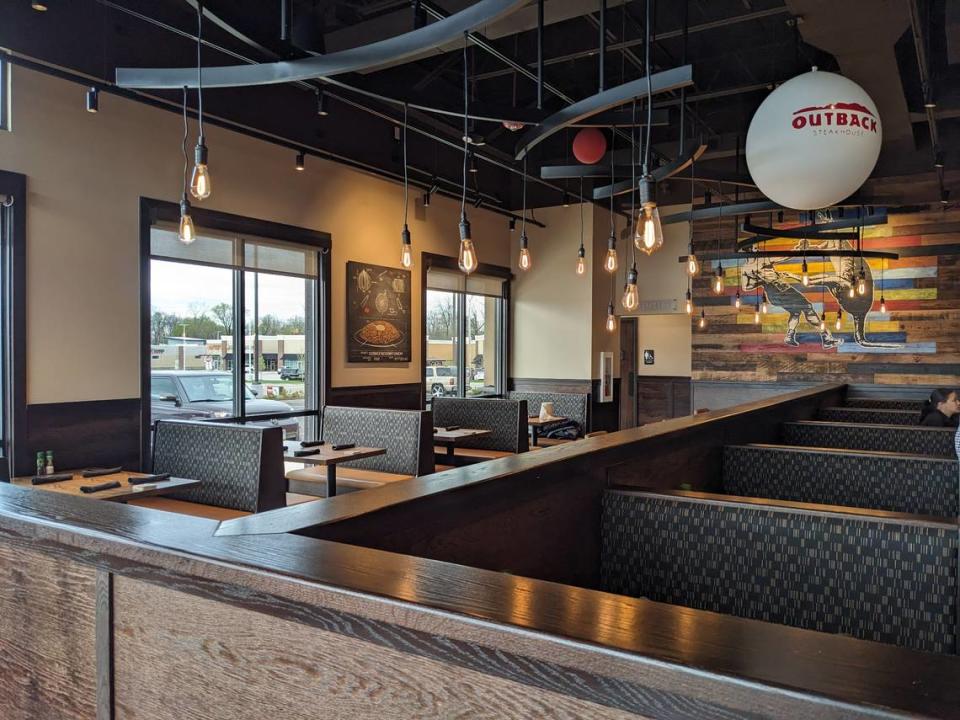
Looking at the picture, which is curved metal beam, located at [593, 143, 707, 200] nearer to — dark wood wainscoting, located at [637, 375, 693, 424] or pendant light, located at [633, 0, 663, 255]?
pendant light, located at [633, 0, 663, 255]

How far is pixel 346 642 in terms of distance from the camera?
94 cm

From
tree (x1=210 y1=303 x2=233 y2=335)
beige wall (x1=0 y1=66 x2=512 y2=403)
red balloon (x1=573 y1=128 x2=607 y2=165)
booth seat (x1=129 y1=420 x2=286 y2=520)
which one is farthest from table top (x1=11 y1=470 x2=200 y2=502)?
red balloon (x1=573 y1=128 x2=607 y2=165)

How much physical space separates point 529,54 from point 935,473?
4971mm

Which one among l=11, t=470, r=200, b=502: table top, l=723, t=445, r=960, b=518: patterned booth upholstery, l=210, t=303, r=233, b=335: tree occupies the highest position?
l=210, t=303, r=233, b=335: tree

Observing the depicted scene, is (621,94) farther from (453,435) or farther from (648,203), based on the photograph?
(453,435)

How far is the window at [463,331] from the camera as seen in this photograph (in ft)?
29.1

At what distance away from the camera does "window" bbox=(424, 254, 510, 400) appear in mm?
8859

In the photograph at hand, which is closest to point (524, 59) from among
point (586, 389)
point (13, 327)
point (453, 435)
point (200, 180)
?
point (453, 435)

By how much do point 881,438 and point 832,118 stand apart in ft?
6.81

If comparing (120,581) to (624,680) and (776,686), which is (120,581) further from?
(776,686)

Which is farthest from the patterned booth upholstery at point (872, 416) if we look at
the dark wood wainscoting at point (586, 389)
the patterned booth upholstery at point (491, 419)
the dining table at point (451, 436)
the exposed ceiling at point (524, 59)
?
the dark wood wainscoting at point (586, 389)

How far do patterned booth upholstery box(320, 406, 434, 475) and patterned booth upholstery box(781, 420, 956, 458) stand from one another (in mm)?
2589

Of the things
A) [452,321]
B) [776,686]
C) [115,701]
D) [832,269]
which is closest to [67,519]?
[115,701]

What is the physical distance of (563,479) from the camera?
2.08 meters
